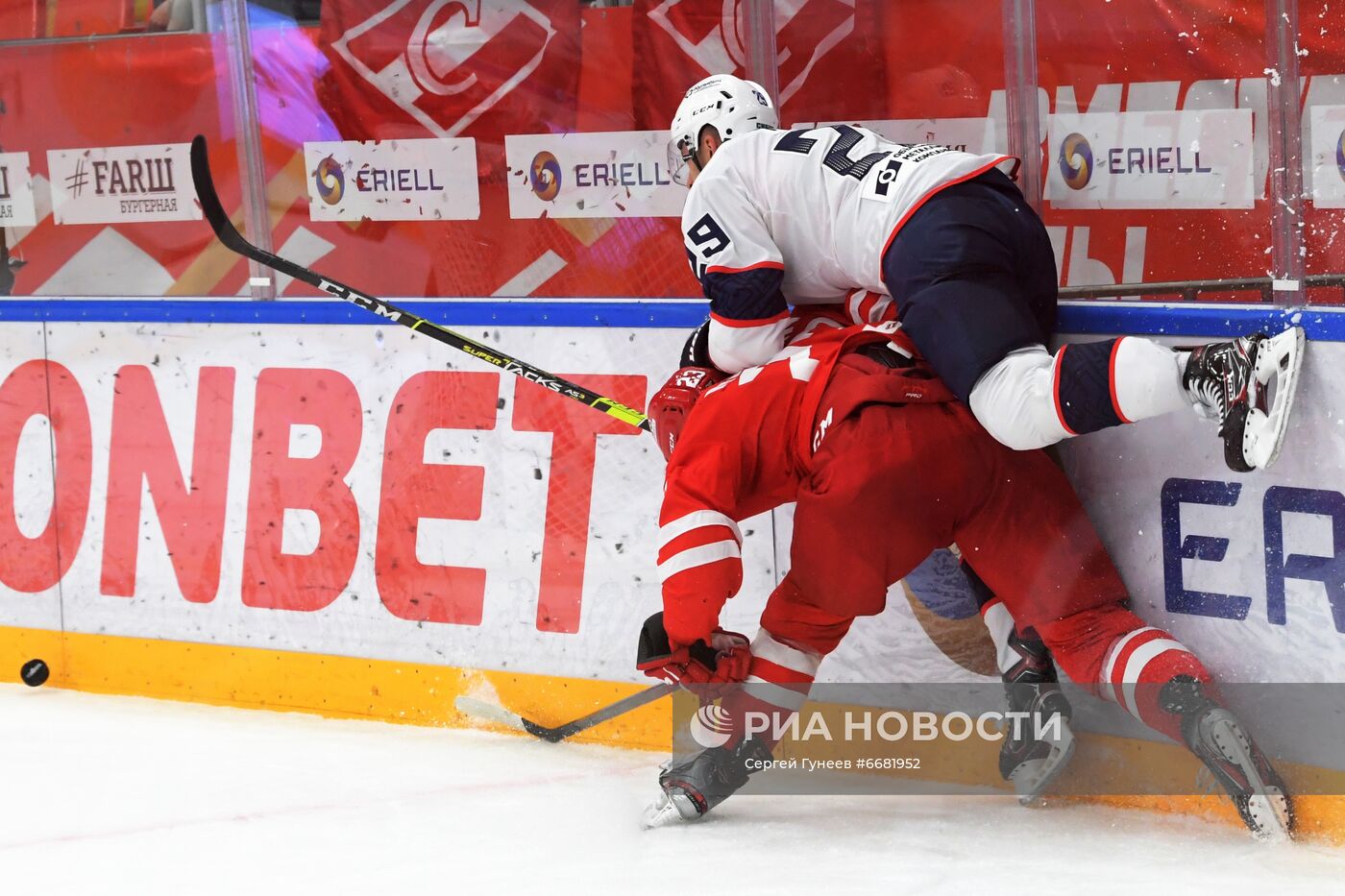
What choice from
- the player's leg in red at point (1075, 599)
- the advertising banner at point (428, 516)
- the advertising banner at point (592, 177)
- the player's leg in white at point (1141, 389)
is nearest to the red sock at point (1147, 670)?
the player's leg in red at point (1075, 599)

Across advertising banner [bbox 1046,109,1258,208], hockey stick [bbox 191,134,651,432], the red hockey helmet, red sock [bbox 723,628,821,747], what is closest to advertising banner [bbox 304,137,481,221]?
hockey stick [bbox 191,134,651,432]

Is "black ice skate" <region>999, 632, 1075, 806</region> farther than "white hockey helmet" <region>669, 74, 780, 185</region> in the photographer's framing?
No

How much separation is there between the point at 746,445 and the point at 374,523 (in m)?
1.20

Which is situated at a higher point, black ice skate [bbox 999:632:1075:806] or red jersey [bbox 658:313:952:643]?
red jersey [bbox 658:313:952:643]

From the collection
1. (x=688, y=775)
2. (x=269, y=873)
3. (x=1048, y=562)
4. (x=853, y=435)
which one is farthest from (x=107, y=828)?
(x=1048, y=562)

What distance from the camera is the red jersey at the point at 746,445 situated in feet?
7.83

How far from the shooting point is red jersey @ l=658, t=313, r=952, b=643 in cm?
239

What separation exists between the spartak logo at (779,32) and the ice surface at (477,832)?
1505mm

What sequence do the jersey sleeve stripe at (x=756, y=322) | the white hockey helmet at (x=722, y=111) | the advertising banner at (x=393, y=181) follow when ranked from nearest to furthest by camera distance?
1. the jersey sleeve stripe at (x=756, y=322)
2. the white hockey helmet at (x=722, y=111)
3. the advertising banner at (x=393, y=181)

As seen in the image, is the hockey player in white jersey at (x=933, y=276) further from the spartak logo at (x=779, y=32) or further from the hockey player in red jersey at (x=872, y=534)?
the spartak logo at (x=779, y=32)

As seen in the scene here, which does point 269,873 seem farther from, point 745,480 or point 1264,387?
point 1264,387

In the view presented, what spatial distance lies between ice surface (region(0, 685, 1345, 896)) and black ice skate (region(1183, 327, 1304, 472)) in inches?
25.2

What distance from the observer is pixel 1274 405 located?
Answer: 2080mm

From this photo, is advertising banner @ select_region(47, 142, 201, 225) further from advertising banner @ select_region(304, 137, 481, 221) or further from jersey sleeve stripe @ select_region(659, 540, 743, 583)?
jersey sleeve stripe @ select_region(659, 540, 743, 583)
